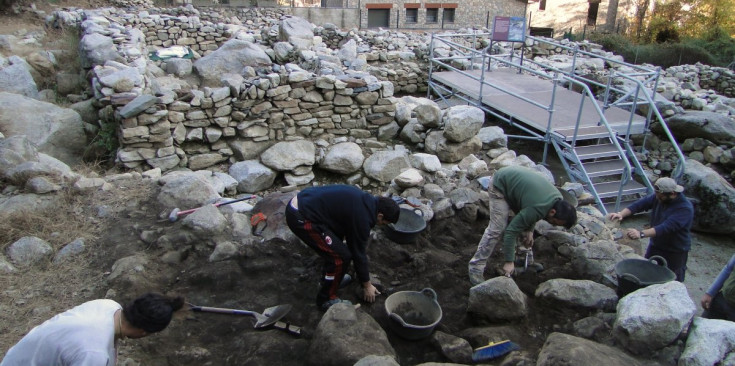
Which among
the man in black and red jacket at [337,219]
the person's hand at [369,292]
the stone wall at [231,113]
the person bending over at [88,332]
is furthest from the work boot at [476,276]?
the stone wall at [231,113]

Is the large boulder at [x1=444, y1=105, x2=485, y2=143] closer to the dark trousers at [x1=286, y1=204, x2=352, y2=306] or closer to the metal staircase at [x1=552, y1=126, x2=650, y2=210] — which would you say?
the metal staircase at [x1=552, y1=126, x2=650, y2=210]

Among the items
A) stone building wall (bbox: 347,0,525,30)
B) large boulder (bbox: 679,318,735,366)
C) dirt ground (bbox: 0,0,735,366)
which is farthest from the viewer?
stone building wall (bbox: 347,0,525,30)

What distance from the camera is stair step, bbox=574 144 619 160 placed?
315 inches

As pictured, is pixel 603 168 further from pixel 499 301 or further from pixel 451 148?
pixel 499 301

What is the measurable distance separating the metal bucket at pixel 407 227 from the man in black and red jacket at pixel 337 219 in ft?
3.81

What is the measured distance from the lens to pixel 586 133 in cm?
820

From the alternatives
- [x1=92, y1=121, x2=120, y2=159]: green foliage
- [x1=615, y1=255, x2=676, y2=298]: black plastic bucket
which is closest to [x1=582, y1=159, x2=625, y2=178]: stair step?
[x1=615, y1=255, x2=676, y2=298]: black plastic bucket

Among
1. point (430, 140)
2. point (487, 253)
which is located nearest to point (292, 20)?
point (430, 140)

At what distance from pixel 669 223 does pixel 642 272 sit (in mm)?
778

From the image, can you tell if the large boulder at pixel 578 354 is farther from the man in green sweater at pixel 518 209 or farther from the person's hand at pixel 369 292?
the person's hand at pixel 369 292

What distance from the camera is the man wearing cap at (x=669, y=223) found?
15.7ft

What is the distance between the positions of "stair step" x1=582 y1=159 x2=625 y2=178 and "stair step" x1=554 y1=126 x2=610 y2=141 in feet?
1.35

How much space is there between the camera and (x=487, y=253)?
4.49 metres

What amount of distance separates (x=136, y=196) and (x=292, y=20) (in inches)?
347
